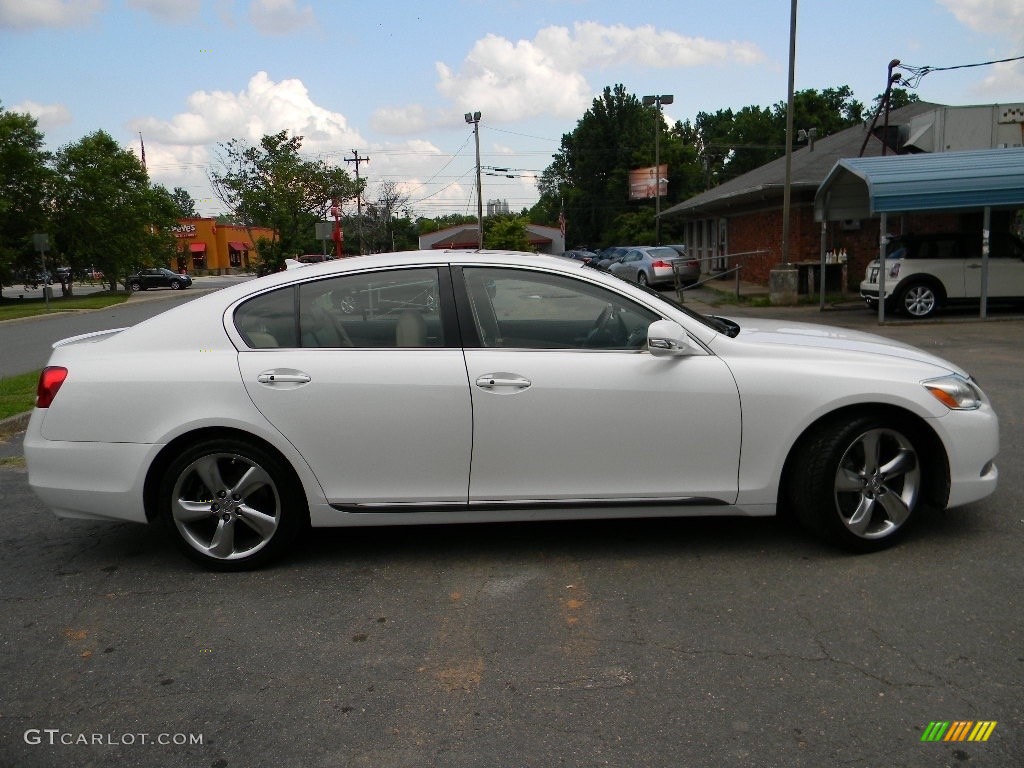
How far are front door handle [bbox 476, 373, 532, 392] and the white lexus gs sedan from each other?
11 mm

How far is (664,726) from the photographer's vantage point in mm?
2869

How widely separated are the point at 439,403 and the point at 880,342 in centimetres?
248

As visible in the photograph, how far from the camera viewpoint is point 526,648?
3453 millimetres

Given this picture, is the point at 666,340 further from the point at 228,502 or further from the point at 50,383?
the point at 50,383

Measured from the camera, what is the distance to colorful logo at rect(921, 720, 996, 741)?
2760mm

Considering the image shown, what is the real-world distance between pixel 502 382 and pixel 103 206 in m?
42.9

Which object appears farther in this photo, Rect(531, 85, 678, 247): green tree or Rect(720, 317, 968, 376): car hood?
Rect(531, 85, 678, 247): green tree

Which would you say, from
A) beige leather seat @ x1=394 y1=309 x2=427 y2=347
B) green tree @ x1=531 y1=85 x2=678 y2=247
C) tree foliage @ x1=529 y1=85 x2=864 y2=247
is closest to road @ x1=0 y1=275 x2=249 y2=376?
beige leather seat @ x1=394 y1=309 x2=427 y2=347

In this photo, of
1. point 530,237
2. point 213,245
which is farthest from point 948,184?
point 213,245

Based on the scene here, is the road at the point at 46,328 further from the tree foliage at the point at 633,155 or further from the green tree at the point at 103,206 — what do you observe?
the tree foliage at the point at 633,155

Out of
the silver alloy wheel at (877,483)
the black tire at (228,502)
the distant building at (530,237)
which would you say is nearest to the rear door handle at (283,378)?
the black tire at (228,502)

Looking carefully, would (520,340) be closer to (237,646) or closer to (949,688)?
(237,646)

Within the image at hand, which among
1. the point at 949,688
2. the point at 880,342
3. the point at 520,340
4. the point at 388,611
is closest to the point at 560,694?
the point at 388,611

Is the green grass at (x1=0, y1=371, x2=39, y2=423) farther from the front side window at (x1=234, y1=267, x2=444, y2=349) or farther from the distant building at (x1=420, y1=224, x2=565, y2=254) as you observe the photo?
the distant building at (x1=420, y1=224, x2=565, y2=254)
